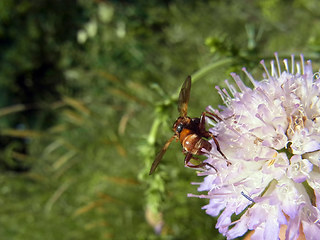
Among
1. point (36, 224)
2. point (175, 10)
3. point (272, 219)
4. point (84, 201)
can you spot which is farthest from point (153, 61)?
point (272, 219)

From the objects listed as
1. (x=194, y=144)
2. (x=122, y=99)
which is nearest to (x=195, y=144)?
(x=194, y=144)

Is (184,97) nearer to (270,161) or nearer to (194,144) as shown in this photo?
(194,144)

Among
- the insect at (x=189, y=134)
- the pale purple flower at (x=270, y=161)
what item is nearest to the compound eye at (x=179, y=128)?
the insect at (x=189, y=134)

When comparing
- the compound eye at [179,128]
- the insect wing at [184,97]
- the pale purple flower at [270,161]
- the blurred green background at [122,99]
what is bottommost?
the pale purple flower at [270,161]

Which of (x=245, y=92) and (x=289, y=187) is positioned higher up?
(x=245, y=92)

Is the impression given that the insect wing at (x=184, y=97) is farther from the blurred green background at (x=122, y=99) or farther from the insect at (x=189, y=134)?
the blurred green background at (x=122, y=99)

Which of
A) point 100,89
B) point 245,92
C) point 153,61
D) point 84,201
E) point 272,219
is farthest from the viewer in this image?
point 100,89

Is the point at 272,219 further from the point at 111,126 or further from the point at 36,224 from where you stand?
the point at 36,224
